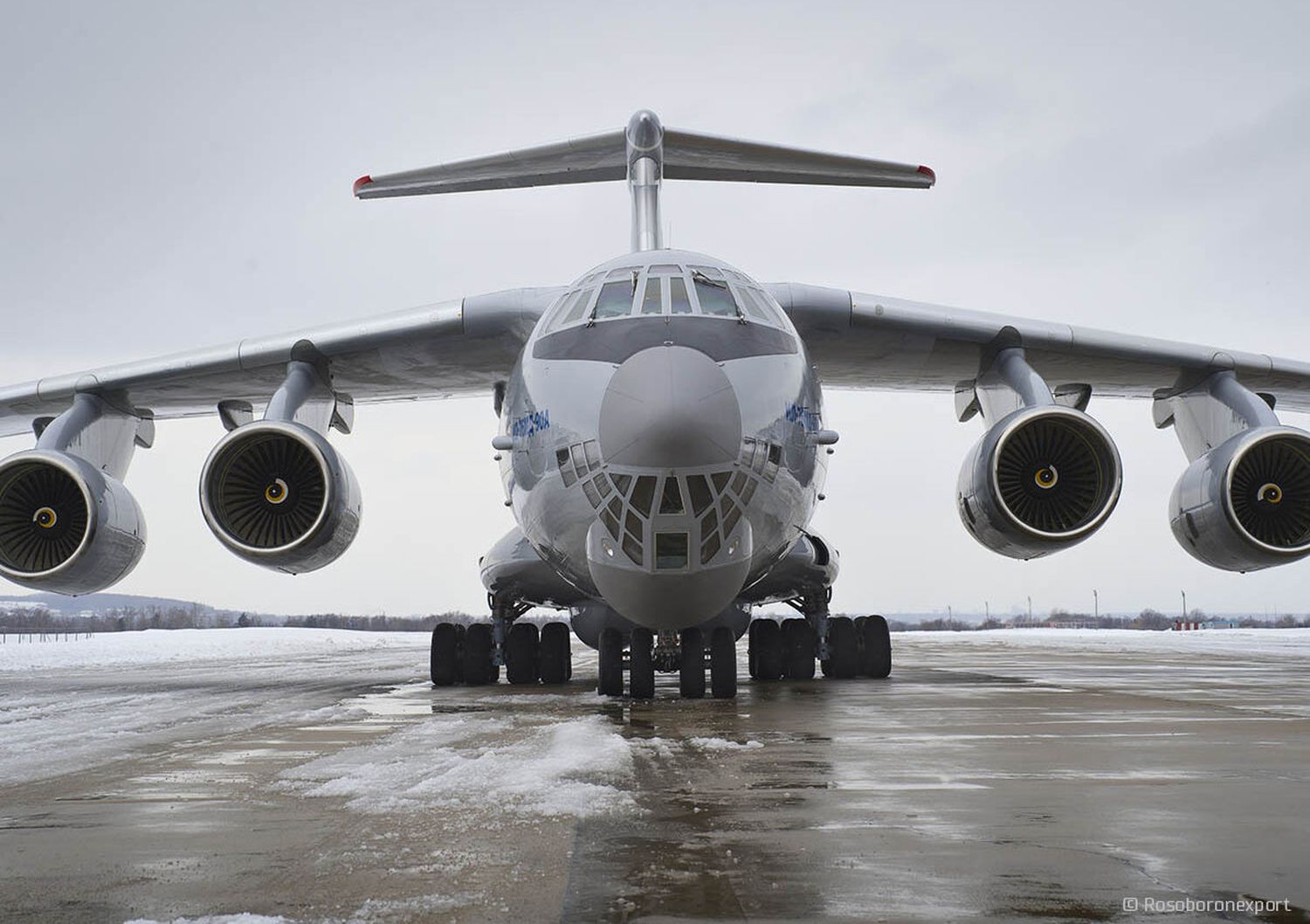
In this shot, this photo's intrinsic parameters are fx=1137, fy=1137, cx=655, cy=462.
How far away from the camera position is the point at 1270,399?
38.7 feet

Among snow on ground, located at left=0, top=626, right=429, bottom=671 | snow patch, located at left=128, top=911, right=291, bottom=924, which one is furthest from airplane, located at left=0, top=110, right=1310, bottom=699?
snow on ground, located at left=0, top=626, right=429, bottom=671

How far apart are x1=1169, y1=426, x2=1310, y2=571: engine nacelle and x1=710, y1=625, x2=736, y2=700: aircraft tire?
4.41 meters

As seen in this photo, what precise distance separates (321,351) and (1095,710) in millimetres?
7277

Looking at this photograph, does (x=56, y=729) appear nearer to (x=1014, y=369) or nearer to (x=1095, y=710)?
(x=1095, y=710)

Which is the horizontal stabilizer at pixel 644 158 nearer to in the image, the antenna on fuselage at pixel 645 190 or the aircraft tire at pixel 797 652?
the antenna on fuselage at pixel 645 190

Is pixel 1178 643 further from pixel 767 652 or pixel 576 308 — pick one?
pixel 576 308

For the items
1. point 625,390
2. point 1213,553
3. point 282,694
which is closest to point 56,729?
point 282,694

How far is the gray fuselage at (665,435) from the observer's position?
6660mm

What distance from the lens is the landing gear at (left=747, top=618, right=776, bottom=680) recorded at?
444 inches

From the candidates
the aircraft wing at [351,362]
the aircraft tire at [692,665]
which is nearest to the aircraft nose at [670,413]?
the aircraft tire at [692,665]

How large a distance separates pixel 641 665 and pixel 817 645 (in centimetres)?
359

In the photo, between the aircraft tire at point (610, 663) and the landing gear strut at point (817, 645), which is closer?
the aircraft tire at point (610, 663)

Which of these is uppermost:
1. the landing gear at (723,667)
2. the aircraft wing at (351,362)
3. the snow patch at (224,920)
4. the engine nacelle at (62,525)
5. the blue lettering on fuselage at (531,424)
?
the aircraft wing at (351,362)

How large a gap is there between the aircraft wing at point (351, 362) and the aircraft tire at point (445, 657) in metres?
2.61
